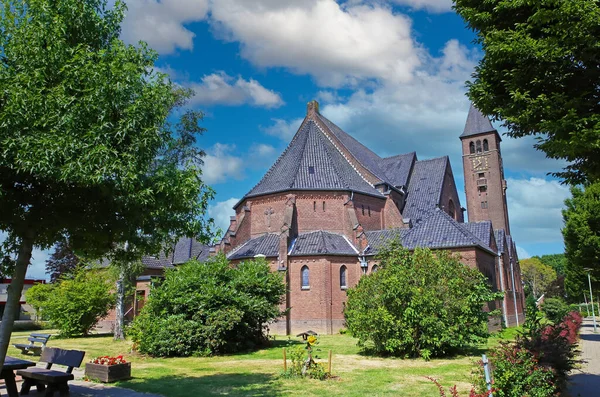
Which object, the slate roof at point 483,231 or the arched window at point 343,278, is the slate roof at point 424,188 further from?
the arched window at point 343,278

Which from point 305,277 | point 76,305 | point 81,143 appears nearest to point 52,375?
point 81,143

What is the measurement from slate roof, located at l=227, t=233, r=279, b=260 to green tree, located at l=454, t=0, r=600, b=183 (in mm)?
26279

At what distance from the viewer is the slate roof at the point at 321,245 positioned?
110ft

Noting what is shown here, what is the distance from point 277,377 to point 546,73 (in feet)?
36.4

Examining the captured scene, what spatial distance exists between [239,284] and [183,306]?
2.83 m

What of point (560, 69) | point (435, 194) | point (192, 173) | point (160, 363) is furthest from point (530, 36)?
point (435, 194)

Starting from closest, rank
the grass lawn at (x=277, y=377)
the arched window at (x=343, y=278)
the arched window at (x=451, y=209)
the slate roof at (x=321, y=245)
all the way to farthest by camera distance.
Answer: the grass lawn at (x=277, y=377) < the slate roof at (x=321, y=245) < the arched window at (x=343, y=278) < the arched window at (x=451, y=209)

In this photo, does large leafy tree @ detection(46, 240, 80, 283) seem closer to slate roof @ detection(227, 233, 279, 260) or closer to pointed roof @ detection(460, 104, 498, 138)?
slate roof @ detection(227, 233, 279, 260)

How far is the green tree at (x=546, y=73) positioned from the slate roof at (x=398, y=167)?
35522 millimetres

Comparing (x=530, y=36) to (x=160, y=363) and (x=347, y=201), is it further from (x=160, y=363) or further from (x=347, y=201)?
(x=347, y=201)

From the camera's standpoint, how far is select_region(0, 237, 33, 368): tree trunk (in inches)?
338

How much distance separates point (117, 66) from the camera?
8922 mm

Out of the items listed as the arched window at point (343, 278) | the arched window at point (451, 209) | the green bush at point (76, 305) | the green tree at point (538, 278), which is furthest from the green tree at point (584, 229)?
the green tree at point (538, 278)

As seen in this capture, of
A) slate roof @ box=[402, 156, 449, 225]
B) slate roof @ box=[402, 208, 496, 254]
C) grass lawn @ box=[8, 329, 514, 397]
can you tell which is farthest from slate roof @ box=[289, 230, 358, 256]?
grass lawn @ box=[8, 329, 514, 397]
